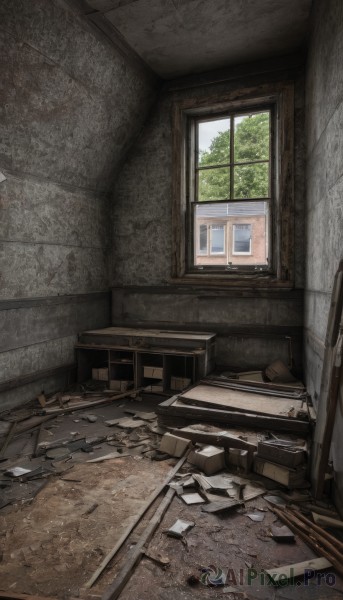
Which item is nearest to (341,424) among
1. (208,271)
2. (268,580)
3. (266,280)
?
(268,580)

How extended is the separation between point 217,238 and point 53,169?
2.58 m

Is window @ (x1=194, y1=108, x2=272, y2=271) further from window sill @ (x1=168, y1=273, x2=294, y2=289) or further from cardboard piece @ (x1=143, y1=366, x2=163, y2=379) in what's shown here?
cardboard piece @ (x1=143, y1=366, x2=163, y2=379)

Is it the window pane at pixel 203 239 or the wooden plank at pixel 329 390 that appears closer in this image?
the wooden plank at pixel 329 390

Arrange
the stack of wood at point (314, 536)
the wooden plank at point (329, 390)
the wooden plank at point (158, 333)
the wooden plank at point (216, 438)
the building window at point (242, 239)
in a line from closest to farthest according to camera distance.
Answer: the stack of wood at point (314, 536)
the wooden plank at point (329, 390)
the wooden plank at point (216, 438)
the wooden plank at point (158, 333)
the building window at point (242, 239)

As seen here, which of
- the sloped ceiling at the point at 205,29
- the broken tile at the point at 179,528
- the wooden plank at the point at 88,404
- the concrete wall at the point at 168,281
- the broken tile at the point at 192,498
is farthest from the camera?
the concrete wall at the point at 168,281

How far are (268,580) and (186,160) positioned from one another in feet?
18.3

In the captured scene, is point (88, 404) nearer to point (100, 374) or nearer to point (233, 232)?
point (100, 374)

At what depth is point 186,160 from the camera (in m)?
6.11

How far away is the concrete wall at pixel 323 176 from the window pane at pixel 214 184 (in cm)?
137

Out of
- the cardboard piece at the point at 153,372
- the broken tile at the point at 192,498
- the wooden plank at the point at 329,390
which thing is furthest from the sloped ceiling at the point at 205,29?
the broken tile at the point at 192,498

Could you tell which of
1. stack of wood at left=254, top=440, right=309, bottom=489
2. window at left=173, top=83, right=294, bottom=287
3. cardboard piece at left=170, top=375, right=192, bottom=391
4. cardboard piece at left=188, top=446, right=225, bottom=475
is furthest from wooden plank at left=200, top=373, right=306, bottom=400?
window at left=173, top=83, right=294, bottom=287

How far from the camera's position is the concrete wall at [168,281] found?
549cm

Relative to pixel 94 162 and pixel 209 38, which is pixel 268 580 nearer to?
pixel 94 162

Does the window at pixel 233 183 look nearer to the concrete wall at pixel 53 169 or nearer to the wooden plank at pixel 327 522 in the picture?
the concrete wall at pixel 53 169
